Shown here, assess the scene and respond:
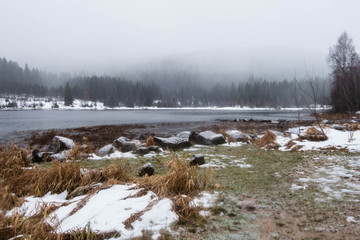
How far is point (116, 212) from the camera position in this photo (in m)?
2.13

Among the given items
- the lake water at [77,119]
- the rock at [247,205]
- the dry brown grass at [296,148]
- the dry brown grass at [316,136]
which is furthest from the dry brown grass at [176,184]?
the lake water at [77,119]

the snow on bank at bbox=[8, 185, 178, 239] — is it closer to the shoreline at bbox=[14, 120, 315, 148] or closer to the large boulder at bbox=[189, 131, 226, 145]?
the large boulder at bbox=[189, 131, 226, 145]

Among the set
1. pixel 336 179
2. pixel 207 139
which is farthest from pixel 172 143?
pixel 336 179

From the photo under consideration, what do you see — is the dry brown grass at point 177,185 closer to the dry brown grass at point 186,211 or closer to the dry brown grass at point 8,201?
the dry brown grass at point 186,211

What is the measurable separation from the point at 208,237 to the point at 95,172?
8.69 feet

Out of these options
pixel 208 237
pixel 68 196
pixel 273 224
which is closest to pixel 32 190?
pixel 68 196

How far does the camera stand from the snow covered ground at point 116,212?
1.89 m

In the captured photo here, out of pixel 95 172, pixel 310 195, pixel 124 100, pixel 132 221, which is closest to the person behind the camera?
pixel 132 221

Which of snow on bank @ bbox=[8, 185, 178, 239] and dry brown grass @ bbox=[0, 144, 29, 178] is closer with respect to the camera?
snow on bank @ bbox=[8, 185, 178, 239]

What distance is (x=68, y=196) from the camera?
9.62 ft

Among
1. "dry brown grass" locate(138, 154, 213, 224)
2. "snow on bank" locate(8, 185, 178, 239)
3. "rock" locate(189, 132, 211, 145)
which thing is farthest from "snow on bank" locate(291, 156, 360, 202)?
"rock" locate(189, 132, 211, 145)

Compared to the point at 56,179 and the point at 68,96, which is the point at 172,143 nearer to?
the point at 56,179

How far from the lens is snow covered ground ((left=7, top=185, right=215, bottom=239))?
1887mm

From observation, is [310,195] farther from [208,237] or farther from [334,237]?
[208,237]
